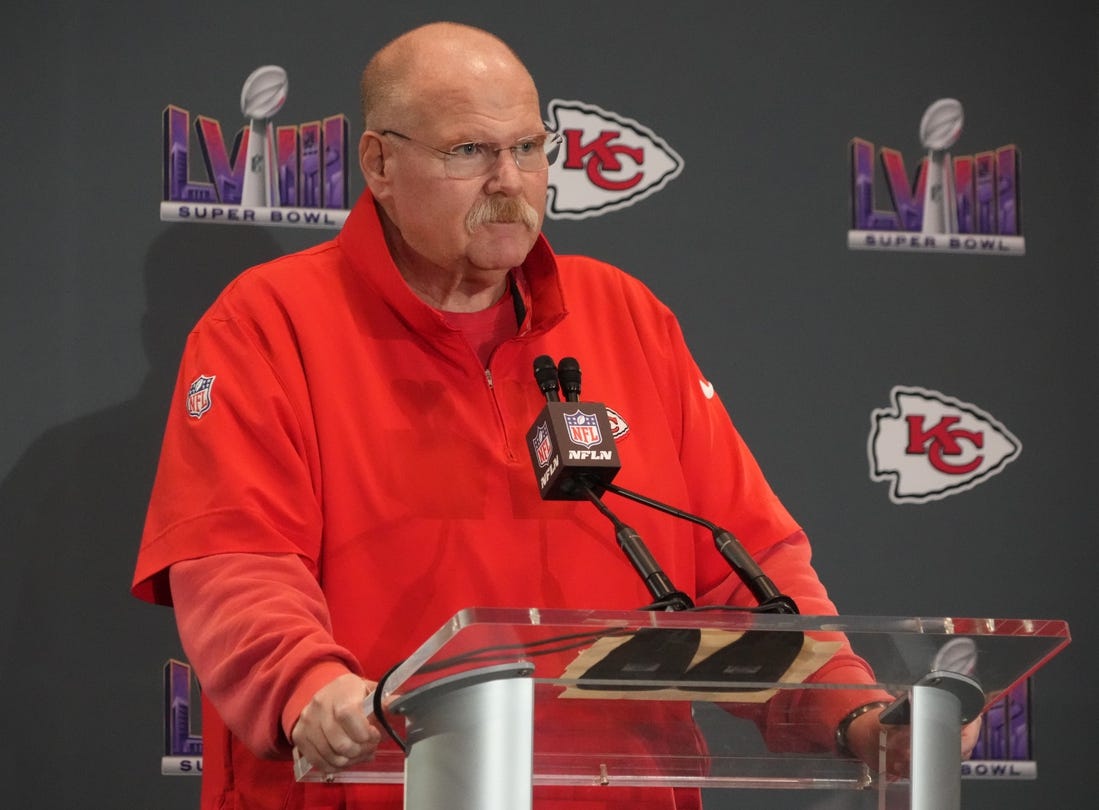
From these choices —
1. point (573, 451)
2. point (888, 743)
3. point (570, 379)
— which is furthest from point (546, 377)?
point (888, 743)

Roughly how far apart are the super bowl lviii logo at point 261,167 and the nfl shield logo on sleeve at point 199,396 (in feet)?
2.28

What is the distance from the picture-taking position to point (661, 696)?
137 centimetres

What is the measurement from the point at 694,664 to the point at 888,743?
0.83ft

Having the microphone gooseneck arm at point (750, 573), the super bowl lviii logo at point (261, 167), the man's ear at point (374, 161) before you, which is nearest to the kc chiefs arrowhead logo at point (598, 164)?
the super bowl lviii logo at point (261, 167)

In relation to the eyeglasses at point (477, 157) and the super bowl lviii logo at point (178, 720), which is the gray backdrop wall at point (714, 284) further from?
the eyeglasses at point (477, 157)

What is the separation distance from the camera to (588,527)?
206 centimetres

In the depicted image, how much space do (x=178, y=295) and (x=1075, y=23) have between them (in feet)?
5.92

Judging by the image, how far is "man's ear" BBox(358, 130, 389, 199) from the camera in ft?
7.24

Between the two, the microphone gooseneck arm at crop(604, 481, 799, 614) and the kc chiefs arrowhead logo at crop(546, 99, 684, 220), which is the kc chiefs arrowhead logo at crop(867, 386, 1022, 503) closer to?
the kc chiefs arrowhead logo at crop(546, 99, 684, 220)

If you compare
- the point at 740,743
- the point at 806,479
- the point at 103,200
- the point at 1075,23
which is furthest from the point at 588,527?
the point at 1075,23

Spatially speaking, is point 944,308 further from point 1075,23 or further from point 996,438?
point 1075,23

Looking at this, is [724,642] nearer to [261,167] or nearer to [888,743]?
[888,743]

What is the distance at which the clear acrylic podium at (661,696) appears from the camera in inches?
49.1

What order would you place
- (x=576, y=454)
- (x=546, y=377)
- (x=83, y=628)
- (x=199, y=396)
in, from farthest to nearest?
1. (x=83, y=628)
2. (x=199, y=396)
3. (x=546, y=377)
4. (x=576, y=454)
